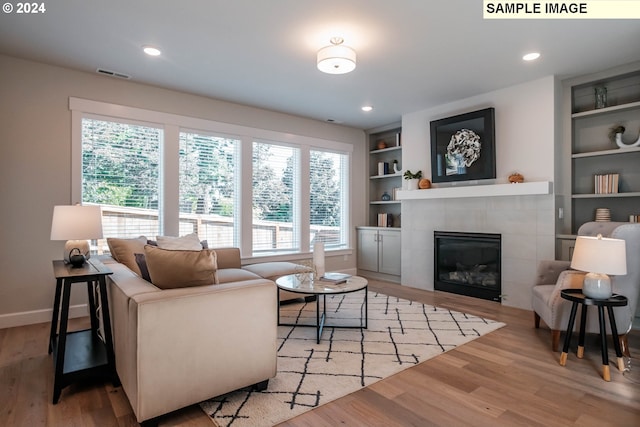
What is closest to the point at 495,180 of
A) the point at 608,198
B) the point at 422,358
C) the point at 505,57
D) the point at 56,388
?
the point at 608,198

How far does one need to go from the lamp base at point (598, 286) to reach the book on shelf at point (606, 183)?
183 cm

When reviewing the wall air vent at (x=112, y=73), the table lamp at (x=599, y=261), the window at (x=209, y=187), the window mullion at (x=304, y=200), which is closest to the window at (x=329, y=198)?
the window mullion at (x=304, y=200)

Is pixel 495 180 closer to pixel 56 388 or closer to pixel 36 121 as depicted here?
pixel 56 388

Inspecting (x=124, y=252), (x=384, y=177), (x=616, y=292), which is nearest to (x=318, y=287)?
(x=124, y=252)

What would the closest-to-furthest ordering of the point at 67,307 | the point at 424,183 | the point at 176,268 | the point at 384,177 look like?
the point at 176,268 < the point at 67,307 < the point at 424,183 < the point at 384,177

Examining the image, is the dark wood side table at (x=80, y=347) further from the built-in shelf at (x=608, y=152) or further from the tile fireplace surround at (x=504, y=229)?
the built-in shelf at (x=608, y=152)

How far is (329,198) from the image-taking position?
6.14m

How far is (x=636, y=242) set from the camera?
2.67m

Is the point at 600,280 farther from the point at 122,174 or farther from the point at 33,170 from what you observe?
the point at 33,170

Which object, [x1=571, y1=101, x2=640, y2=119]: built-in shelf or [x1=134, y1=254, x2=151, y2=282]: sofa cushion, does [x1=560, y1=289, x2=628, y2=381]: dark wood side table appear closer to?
[x1=571, y1=101, x2=640, y2=119]: built-in shelf

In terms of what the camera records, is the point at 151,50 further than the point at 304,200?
No

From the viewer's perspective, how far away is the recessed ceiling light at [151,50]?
3.29 meters

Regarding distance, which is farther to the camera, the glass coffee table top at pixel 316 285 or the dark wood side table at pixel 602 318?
the glass coffee table top at pixel 316 285

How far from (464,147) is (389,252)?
208 cm
